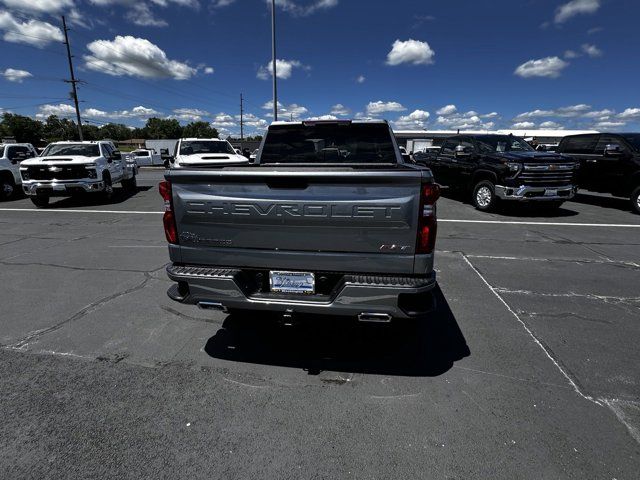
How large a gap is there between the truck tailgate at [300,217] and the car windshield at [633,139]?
1160cm

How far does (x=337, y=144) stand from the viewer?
194 inches

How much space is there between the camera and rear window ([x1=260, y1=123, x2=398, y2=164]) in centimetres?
484

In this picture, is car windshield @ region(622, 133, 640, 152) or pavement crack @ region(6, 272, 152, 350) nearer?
pavement crack @ region(6, 272, 152, 350)

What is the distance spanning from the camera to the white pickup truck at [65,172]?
11492 mm

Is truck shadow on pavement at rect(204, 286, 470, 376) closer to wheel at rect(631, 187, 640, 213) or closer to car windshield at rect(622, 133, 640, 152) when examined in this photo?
wheel at rect(631, 187, 640, 213)

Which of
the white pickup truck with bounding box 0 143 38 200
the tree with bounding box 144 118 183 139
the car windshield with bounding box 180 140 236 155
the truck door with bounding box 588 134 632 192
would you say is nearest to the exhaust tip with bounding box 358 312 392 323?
the truck door with bounding box 588 134 632 192

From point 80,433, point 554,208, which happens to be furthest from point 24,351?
point 554,208

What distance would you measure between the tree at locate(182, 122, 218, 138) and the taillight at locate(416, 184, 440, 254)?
140 meters

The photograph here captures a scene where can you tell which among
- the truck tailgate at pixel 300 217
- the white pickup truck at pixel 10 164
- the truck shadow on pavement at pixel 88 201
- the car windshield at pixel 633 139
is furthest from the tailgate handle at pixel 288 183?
the white pickup truck at pixel 10 164

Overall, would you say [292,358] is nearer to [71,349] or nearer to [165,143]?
[71,349]

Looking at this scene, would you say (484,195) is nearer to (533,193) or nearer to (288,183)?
(533,193)

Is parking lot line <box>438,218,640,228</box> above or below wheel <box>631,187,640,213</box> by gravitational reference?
below

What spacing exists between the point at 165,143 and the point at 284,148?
5939 cm

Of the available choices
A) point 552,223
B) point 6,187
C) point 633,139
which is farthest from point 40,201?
point 633,139
